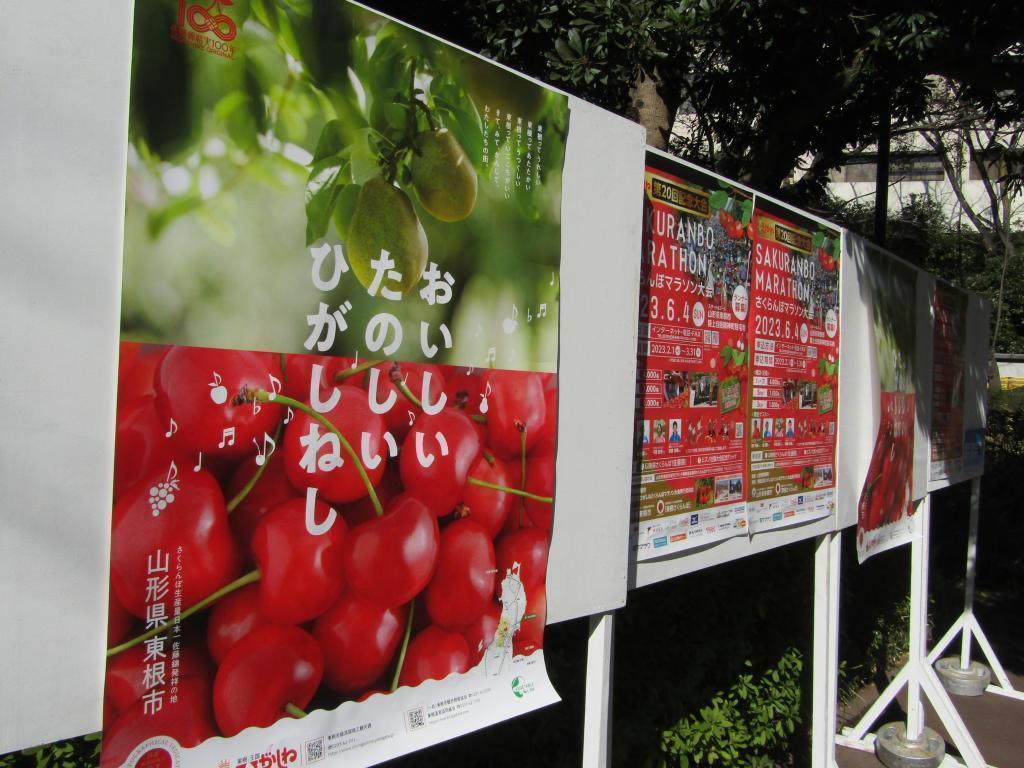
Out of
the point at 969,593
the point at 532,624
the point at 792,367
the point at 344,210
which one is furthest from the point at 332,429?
the point at 969,593

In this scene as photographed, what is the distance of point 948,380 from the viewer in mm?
5332

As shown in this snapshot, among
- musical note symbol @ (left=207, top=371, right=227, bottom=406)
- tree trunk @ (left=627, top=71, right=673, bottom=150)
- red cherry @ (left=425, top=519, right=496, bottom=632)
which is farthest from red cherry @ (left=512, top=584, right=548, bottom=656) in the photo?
tree trunk @ (left=627, top=71, right=673, bottom=150)

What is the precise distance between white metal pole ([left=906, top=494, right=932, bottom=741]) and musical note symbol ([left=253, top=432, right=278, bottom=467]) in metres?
4.15

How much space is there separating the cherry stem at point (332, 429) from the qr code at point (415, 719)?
38cm

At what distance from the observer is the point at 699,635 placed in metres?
3.64

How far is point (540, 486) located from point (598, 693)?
1.93 ft

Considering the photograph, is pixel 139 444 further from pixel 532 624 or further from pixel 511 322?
pixel 532 624

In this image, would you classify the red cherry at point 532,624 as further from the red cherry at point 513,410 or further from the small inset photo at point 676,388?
the small inset photo at point 676,388

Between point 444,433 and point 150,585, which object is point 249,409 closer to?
point 150,585

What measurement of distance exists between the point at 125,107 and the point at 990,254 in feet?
95.6

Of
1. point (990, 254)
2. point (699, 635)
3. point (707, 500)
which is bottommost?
point (699, 635)

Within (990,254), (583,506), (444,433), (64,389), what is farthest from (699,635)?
(990,254)

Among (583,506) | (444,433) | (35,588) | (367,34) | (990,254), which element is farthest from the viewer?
(990,254)

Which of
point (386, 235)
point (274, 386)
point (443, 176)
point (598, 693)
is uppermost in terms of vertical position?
point (443, 176)
